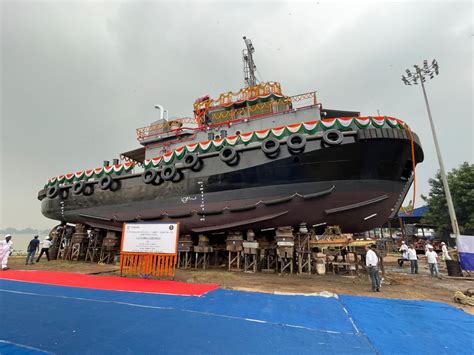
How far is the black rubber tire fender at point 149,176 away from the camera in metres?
13.3

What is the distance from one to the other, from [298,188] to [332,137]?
2646 mm

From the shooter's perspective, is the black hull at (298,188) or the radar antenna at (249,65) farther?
the radar antenna at (249,65)

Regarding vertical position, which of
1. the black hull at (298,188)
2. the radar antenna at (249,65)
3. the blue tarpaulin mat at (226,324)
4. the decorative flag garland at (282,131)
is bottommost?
the blue tarpaulin mat at (226,324)

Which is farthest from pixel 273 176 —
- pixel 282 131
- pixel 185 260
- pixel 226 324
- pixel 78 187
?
pixel 78 187

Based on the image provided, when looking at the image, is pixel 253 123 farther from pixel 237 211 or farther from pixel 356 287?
pixel 356 287

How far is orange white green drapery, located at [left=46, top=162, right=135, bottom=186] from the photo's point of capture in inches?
585

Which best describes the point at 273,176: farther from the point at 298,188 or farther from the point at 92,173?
the point at 92,173

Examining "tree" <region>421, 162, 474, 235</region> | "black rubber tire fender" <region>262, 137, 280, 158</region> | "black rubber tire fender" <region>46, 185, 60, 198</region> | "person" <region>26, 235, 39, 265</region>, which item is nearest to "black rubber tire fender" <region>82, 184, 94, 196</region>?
"black rubber tire fender" <region>46, 185, 60, 198</region>

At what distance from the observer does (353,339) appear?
4012 millimetres

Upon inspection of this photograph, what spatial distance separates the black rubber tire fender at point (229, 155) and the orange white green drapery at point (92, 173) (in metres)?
6.51

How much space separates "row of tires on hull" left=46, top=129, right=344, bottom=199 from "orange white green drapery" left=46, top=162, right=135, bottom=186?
406mm

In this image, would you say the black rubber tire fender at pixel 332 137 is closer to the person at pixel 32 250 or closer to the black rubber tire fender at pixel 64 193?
the person at pixel 32 250

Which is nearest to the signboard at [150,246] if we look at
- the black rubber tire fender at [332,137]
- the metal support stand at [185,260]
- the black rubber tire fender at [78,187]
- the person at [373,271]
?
the metal support stand at [185,260]

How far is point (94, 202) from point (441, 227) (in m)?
32.7
